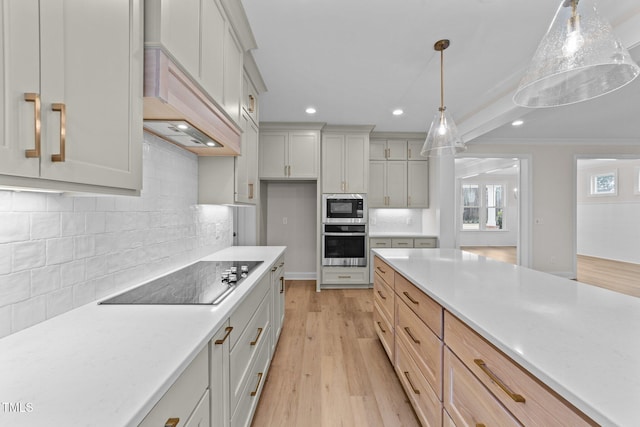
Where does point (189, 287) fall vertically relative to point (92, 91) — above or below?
below

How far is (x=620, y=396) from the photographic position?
1.98 feet

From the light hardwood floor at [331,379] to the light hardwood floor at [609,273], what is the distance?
439 centimetres

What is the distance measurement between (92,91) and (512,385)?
1.50 metres

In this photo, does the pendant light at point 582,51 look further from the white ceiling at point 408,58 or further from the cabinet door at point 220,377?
the cabinet door at point 220,377

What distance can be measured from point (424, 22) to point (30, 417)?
105 inches

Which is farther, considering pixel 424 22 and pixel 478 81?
pixel 478 81

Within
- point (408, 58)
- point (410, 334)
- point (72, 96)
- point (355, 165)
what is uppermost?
point (408, 58)

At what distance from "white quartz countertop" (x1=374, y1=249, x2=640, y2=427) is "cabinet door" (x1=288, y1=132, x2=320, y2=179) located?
300 centimetres

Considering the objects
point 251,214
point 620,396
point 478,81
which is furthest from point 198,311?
point 478,81

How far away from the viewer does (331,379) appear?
2156mm

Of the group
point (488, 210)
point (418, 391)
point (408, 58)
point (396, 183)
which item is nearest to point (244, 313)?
Result: point (418, 391)

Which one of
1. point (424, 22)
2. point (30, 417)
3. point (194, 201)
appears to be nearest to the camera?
point (30, 417)

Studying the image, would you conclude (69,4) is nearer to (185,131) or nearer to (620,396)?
(185,131)

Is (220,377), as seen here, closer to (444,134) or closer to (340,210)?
(444,134)
